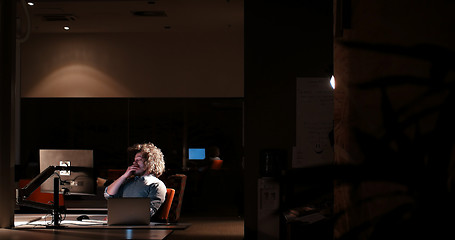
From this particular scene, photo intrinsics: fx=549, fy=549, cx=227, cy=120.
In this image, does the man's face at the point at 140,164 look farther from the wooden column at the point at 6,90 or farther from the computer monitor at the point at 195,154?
the computer monitor at the point at 195,154

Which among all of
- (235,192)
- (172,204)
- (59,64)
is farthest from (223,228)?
(59,64)

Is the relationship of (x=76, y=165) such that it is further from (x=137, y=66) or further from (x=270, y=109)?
(x=137, y=66)

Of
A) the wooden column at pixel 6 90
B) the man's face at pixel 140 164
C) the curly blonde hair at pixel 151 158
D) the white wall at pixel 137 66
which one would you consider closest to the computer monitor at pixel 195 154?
the white wall at pixel 137 66

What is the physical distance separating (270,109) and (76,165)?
1.89m

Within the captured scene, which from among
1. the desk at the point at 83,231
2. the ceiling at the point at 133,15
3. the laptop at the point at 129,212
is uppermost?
the ceiling at the point at 133,15

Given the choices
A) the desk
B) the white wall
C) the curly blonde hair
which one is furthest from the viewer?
the white wall

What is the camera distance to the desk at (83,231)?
421 cm

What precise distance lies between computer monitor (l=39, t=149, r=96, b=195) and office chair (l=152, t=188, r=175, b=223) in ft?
2.23

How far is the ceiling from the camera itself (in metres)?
8.30

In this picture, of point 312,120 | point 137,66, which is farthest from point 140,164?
point 137,66

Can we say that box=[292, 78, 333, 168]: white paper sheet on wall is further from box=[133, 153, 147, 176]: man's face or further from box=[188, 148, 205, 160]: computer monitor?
box=[188, 148, 205, 160]: computer monitor

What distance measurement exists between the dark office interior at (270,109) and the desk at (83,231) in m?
0.07

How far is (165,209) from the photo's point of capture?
544 cm

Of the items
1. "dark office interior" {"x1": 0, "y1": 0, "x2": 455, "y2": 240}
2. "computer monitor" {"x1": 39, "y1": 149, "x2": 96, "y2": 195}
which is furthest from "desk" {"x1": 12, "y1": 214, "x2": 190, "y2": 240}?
"computer monitor" {"x1": 39, "y1": 149, "x2": 96, "y2": 195}
